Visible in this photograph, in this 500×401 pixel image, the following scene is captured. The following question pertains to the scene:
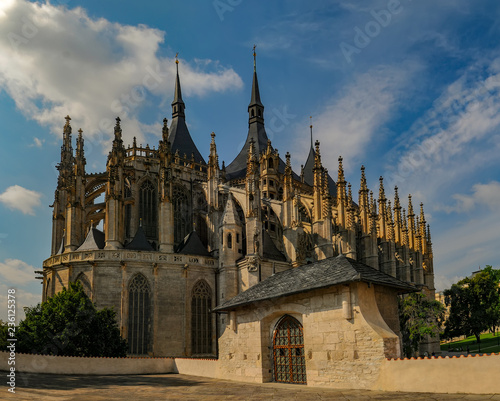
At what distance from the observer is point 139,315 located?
114 ft

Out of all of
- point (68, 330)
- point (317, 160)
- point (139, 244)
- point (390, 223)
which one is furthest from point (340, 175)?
point (68, 330)

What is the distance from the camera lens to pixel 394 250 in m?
53.8

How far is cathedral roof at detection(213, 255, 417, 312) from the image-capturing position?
17.5m

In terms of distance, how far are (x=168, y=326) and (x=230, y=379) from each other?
46.0 ft

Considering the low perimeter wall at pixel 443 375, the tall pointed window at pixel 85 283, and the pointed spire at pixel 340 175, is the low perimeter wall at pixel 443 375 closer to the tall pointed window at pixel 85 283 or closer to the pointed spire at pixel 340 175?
the tall pointed window at pixel 85 283

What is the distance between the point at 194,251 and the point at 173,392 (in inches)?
882

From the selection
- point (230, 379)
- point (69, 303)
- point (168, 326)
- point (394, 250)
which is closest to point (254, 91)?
point (394, 250)

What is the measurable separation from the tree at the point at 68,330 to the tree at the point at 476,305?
146 feet

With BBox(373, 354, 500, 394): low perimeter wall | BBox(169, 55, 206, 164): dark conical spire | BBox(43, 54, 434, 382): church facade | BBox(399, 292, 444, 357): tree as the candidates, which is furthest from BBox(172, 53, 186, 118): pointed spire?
BBox(373, 354, 500, 394): low perimeter wall

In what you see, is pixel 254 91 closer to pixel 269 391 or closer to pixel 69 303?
pixel 69 303

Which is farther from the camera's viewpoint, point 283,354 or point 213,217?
point 213,217

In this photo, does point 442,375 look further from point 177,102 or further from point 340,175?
point 177,102

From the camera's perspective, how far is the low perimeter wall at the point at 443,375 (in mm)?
13188

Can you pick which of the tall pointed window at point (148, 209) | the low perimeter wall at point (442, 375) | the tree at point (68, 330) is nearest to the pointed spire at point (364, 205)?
the tall pointed window at point (148, 209)
